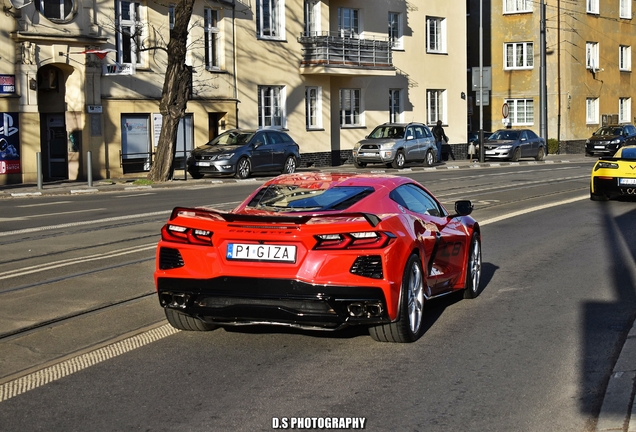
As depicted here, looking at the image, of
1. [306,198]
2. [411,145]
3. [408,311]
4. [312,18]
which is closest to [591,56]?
[312,18]

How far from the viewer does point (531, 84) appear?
59.1 metres

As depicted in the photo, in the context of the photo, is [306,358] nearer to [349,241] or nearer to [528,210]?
[349,241]

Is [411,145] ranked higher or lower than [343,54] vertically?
lower

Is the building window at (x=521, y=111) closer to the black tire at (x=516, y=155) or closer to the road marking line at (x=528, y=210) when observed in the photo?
the black tire at (x=516, y=155)

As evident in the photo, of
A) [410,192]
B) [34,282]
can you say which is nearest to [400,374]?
[410,192]

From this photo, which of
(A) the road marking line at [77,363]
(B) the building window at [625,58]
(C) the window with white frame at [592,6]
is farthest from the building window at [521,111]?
(A) the road marking line at [77,363]

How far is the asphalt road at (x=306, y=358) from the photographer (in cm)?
597

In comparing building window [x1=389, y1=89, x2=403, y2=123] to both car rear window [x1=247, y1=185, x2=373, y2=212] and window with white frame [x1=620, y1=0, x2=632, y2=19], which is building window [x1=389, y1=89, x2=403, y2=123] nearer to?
window with white frame [x1=620, y1=0, x2=632, y2=19]

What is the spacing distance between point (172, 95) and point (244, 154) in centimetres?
323

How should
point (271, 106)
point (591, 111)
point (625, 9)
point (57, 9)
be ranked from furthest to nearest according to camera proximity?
1. point (625, 9)
2. point (591, 111)
3. point (271, 106)
4. point (57, 9)

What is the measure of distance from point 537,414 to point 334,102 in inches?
1513

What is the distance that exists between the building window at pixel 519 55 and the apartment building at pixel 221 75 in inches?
362

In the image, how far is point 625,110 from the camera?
64.6 meters

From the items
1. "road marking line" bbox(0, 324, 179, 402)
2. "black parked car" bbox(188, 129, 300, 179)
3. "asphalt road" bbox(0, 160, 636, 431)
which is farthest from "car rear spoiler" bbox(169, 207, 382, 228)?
"black parked car" bbox(188, 129, 300, 179)
